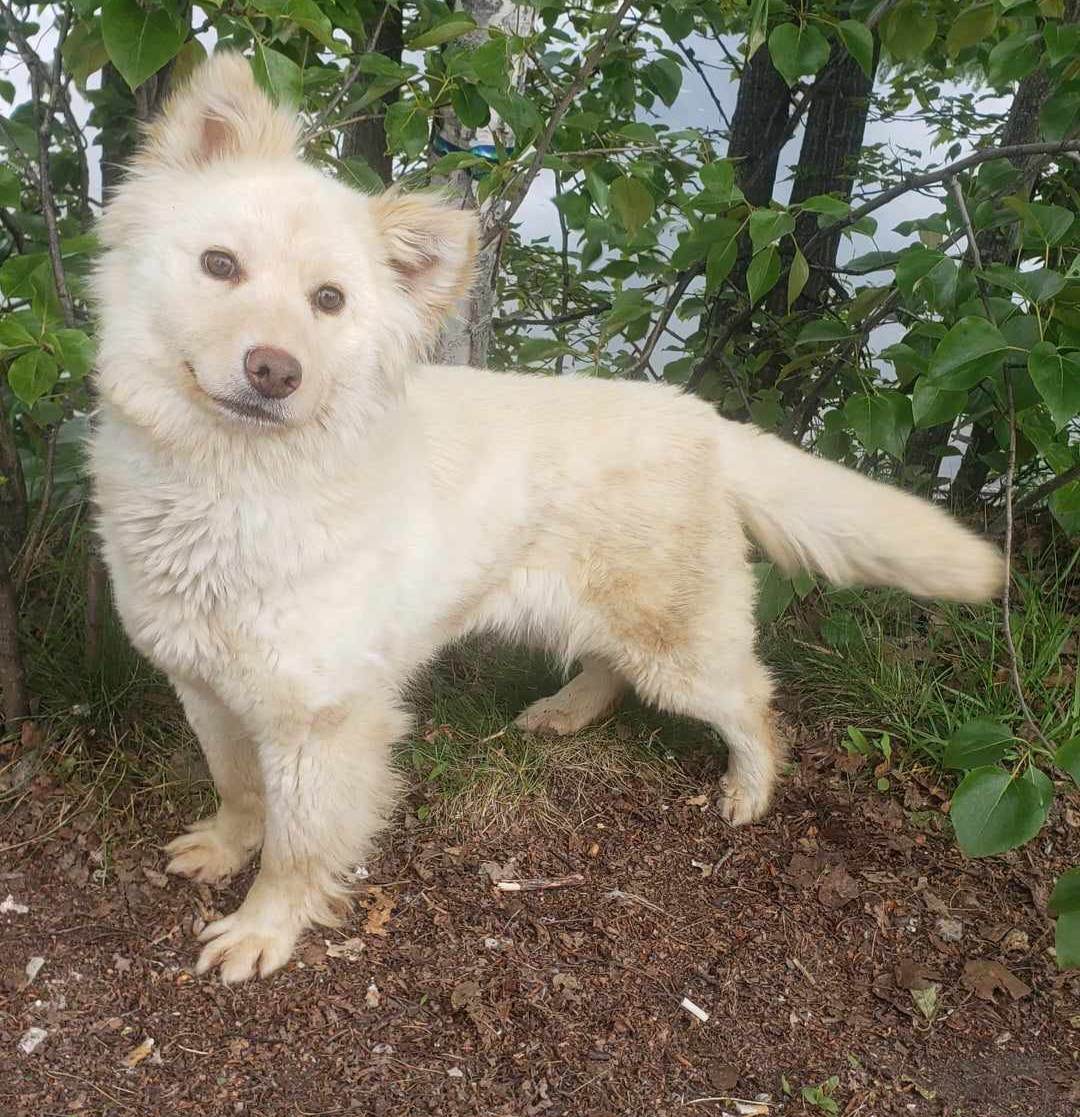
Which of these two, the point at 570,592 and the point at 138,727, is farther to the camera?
the point at 138,727

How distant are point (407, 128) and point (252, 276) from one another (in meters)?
0.89

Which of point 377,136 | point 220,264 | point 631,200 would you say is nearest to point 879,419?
point 631,200

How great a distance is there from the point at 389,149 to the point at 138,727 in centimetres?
183

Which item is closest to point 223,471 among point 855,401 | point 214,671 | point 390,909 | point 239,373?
point 239,373

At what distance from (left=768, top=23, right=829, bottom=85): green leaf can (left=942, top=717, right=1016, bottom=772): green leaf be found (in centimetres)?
173

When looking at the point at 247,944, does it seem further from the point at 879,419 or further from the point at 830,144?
the point at 830,144

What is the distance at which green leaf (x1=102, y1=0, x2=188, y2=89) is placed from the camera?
2.01m

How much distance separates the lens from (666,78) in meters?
3.47

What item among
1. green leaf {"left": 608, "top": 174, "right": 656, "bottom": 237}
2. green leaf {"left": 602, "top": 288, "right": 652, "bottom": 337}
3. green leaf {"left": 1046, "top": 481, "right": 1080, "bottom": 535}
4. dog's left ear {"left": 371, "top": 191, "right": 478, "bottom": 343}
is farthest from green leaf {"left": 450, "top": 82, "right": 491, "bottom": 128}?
green leaf {"left": 1046, "top": 481, "right": 1080, "bottom": 535}

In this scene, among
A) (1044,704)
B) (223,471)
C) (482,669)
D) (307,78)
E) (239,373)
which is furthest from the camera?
(482,669)

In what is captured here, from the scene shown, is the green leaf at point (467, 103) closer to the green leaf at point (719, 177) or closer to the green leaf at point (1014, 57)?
the green leaf at point (719, 177)

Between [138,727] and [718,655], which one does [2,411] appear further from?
[718,655]

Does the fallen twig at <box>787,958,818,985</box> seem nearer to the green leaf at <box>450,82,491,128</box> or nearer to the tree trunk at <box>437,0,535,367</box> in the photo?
the tree trunk at <box>437,0,535,367</box>

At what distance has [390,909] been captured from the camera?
2.84 meters
